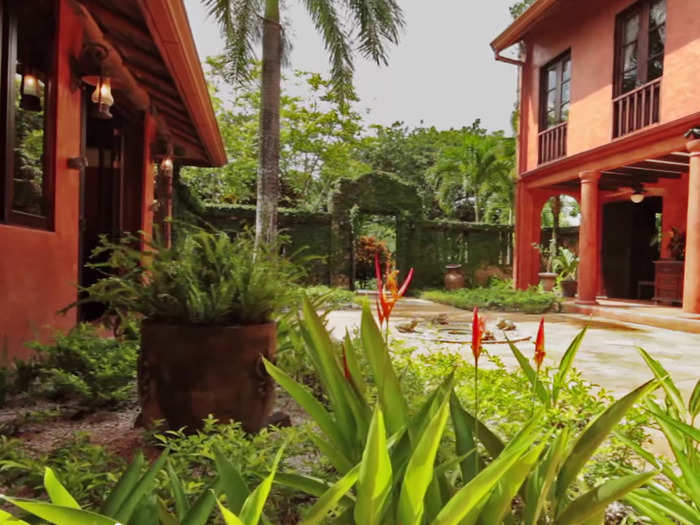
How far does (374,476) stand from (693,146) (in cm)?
814

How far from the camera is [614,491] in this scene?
1107 mm

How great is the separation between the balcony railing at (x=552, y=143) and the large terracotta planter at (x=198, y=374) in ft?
32.5

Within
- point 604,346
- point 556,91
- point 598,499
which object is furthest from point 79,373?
point 556,91

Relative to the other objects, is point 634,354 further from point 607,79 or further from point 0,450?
point 607,79

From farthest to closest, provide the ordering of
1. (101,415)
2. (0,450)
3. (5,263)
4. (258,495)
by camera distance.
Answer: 1. (5,263)
2. (101,415)
3. (0,450)
4. (258,495)

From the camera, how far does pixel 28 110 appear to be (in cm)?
360

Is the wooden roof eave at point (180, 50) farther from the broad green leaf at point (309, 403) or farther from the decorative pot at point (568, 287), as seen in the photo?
the decorative pot at point (568, 287)

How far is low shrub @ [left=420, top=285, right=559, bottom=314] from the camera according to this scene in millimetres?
9984

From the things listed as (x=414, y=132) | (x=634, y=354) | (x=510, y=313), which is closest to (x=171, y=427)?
(x=634, y=354)

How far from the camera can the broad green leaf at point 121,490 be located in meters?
1.10

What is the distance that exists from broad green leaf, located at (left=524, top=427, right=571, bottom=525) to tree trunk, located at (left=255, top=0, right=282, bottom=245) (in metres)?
8.44

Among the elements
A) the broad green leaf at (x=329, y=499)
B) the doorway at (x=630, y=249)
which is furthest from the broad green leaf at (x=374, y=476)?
the doorway at (x=630, y=249)

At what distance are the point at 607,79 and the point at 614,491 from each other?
9835mm

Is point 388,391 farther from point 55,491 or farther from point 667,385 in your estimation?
point 667,385
